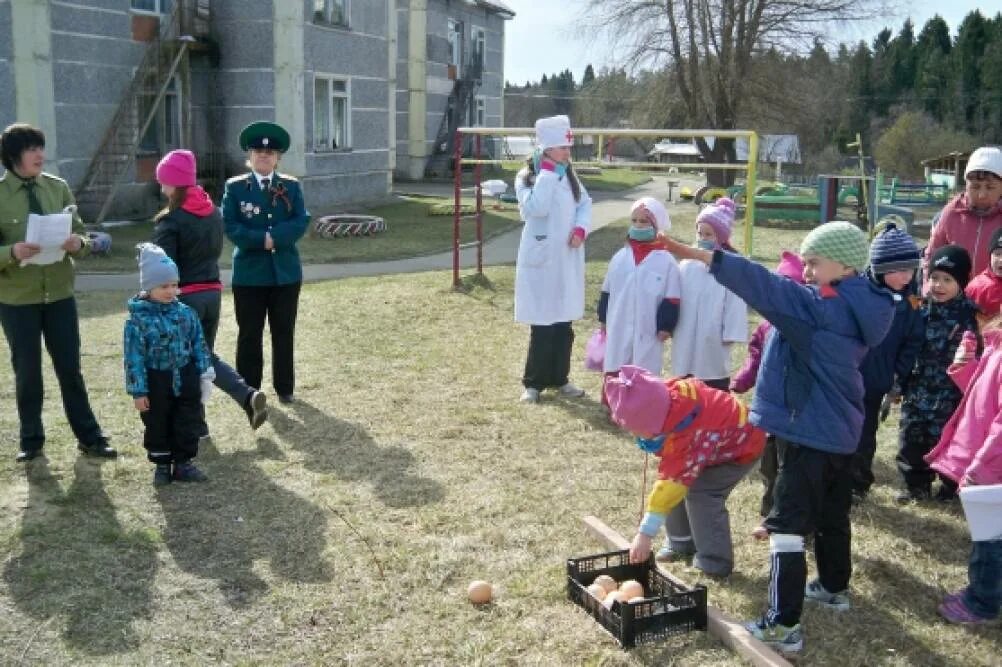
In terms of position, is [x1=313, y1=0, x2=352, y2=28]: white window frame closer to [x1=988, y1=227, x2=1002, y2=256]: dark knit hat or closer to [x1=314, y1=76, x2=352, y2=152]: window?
[x1=314, y1=76, x2=352, y2=152]: window

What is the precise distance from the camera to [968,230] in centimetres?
567

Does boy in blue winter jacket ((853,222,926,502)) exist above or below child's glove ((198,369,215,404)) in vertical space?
above

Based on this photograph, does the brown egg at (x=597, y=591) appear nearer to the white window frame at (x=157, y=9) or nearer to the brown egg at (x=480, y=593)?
the brown egg at (x=480, y=593)

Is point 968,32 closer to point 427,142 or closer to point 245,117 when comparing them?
point 427,142

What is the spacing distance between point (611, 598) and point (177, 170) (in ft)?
11.8

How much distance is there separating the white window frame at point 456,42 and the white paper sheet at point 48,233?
32.5m

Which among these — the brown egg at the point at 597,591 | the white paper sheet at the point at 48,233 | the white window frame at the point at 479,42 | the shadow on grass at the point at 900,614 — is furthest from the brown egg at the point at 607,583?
the white window frame at the point at 479,42

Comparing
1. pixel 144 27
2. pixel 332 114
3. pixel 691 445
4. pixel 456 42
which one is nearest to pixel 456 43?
pixel 456 42

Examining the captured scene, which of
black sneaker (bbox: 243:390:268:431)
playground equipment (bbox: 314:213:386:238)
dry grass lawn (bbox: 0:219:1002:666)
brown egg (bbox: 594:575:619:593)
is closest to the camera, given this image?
dry grass lawn (bbox: 0:219:1002:666)

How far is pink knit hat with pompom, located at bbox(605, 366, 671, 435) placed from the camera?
11.8 feet

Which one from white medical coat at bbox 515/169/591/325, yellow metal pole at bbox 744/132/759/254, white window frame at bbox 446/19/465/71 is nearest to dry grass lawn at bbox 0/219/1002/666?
white medical coat at bbox 515/169/591/325

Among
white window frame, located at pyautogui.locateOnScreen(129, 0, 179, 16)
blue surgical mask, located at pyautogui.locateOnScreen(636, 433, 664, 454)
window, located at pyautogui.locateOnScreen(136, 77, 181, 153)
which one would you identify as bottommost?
blue surgical mask, located at pyautogui.locateOnScreen(636, 433, 664, 454)

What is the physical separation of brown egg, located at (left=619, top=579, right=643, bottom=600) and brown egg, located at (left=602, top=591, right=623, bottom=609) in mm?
24

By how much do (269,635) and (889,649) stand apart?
7.50 feet
